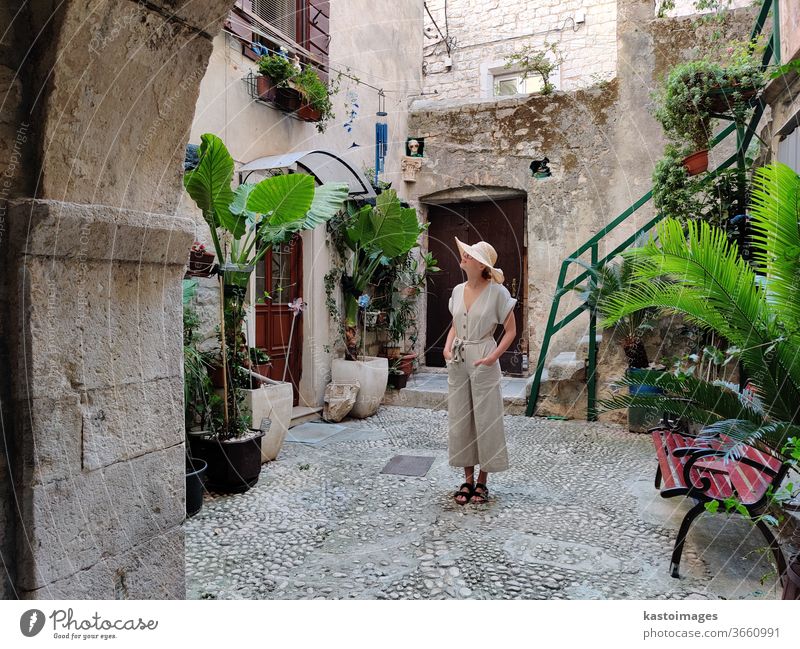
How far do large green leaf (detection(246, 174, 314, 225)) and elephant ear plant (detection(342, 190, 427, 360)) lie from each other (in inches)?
76.3

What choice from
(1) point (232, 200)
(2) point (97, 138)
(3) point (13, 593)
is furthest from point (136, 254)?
(1) point (232, 200)

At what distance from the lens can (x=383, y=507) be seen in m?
3.14

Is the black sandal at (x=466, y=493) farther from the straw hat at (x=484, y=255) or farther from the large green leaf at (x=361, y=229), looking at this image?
the large green leaf at (x=361, y=229)

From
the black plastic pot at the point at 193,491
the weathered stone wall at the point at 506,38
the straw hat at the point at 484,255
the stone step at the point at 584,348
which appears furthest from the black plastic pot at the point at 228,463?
the weathered stone wall at the point at 506,38

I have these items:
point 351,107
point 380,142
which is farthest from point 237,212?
point 380,142

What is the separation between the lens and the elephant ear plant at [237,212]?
124 inches

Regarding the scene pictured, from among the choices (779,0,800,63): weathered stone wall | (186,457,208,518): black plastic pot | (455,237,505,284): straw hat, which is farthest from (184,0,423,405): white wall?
(779,0,800,63): weathered stone wall

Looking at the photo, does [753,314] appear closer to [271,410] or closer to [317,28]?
[271,410]

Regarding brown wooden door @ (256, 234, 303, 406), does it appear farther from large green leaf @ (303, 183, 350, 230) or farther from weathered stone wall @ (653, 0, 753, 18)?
weathered stone wall @ (653, 0, 753, 18)

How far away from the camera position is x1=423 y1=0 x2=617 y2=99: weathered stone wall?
285 inches

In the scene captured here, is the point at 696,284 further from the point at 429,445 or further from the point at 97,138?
the point at 429,445

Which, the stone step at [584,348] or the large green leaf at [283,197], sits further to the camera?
the stone step at [584,348]

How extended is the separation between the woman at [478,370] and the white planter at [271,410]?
134 cm

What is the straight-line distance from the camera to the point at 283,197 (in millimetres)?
3406
